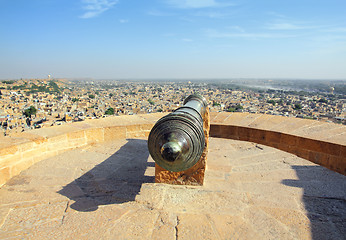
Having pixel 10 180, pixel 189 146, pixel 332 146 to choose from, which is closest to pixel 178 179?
pixel 189 146

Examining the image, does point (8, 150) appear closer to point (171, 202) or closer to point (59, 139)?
point (59, 139)

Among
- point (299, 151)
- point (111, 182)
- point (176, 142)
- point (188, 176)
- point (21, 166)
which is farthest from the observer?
point (299, 151)

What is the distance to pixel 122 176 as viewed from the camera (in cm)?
285

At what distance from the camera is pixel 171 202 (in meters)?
2.05

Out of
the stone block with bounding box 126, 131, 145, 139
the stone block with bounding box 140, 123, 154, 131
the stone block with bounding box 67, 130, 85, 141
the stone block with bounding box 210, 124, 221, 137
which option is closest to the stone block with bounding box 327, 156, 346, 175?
the stone block with bounding box 210, 124, 221, 137

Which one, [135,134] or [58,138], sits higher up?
[58,138]

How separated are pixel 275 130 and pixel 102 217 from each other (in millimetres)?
3206

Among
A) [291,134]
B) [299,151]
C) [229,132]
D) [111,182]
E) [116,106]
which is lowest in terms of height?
[116,106]

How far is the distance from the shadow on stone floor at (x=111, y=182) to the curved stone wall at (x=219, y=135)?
717 millimetres

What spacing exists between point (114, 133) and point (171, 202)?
2469mm

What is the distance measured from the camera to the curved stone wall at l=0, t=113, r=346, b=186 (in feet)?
9.79

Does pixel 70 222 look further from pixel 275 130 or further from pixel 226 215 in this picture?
pixel 275 130

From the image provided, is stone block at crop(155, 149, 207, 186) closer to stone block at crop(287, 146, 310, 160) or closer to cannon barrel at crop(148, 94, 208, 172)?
cannon barrel at crop(148, 94, 208, 172)

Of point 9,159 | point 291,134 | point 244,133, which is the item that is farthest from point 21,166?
point 291,134
